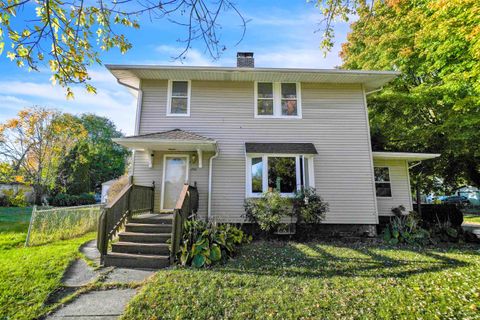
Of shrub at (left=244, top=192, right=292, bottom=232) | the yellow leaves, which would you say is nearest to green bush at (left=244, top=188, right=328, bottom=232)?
shrub at (left=244, top=192, right=292, bottom=232)

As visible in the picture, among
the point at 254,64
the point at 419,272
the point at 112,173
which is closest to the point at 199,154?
the point at 254,64

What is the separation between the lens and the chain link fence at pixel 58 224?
7.46m

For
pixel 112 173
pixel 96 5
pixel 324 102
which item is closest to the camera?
pixel 96 5

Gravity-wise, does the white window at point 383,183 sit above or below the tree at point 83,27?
below

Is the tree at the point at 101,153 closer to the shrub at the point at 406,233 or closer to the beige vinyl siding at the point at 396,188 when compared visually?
the beige vinyl siding at the point at 396,188

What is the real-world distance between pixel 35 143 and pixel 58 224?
39.6ft

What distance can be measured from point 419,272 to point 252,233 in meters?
4.72

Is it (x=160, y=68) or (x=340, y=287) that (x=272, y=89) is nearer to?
(x=160, y=68)

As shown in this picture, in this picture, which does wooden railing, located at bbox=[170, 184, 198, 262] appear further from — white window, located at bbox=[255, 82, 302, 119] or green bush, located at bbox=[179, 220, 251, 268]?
white window, located at bbox=[255, 82, 302, 119]

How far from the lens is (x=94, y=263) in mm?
5648

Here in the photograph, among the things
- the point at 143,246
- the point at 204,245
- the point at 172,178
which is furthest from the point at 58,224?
the point at 204,245

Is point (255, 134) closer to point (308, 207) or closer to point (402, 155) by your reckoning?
point (308, 207)

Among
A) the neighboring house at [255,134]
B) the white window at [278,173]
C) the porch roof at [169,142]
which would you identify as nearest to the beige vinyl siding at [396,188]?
the neighboring house at [255,134]

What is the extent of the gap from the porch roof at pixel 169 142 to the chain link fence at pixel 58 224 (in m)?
3.45
